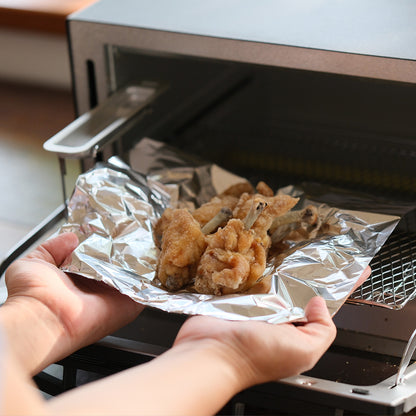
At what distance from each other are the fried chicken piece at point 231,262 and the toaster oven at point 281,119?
0.34ft

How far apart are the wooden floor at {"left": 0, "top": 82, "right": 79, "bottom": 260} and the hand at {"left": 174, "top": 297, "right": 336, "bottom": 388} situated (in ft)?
2.20

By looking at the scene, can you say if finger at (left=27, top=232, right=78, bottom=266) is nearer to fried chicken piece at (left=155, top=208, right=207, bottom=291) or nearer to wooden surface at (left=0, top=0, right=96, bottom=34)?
fried chicken piece at (left=155, top=208, right=207, bottom=291)

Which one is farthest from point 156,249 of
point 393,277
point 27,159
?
point 27,159

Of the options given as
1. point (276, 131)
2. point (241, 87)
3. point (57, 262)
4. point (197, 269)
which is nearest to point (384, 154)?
point (276, 131)

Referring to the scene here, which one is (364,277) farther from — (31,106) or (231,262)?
(31,106)

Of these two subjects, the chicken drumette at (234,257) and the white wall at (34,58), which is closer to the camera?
the chicken drumette at (234,257)

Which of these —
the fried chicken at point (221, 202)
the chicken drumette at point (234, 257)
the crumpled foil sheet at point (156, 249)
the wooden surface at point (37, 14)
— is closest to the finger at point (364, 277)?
the crumpled foil sheet at point (156, 249)

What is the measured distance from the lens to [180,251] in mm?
828

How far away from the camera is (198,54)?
932 millimetres

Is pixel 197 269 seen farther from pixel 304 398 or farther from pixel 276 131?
pixel 276 131

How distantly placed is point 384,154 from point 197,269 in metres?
0.51

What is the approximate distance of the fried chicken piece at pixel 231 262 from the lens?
78 centimetres

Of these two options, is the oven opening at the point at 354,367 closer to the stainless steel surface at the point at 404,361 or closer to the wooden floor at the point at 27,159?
the stainless steel surface at the point at 404,361

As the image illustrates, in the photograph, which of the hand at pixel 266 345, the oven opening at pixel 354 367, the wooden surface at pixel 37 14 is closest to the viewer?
the hand at pixel 266 345
